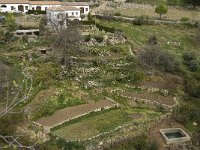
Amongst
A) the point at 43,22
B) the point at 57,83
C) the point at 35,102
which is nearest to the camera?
the point at 35,102

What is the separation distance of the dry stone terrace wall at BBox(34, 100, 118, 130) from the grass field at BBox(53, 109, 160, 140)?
60cm

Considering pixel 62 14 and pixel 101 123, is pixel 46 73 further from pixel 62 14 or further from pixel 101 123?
pixel 62 14

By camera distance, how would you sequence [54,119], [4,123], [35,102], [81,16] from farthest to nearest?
[81,16], [35,102], [54,119], [4,123]

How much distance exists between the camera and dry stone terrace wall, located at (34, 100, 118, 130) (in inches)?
1031

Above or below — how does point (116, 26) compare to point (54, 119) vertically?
above

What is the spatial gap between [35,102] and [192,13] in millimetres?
42902

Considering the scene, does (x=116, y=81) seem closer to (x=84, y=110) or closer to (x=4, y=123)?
(x=84, y=110)

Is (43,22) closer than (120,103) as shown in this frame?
No

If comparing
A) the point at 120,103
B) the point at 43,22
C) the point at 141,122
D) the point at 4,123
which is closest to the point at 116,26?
the point at 43,22

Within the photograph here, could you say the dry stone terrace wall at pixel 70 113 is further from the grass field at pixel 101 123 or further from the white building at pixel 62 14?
the white building at pixel 62 14

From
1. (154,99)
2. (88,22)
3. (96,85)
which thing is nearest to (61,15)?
(88,22)

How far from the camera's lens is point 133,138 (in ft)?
83.9

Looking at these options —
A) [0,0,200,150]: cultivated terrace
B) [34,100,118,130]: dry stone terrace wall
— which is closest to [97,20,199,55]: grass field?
[0,0,200,150]: cultivated terrace

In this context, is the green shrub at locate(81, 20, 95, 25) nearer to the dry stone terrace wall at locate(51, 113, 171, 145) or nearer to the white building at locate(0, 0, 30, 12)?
the white building at locate(0, 0, 30, 12)
